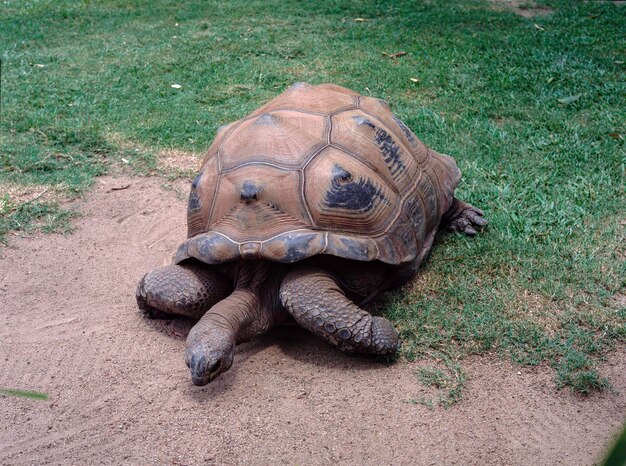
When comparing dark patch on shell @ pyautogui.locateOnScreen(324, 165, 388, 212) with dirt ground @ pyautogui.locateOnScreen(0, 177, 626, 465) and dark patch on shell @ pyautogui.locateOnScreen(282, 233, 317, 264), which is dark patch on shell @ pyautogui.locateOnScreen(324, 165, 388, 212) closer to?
dark patch on shell @ pyautogui.locateOnScreen(282, 233, 317, 264)

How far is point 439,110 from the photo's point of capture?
21.1 ft

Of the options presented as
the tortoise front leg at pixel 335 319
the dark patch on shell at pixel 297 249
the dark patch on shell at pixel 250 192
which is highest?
the dark patch on shell at pixel 250 192

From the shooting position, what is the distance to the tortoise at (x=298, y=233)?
337 cm

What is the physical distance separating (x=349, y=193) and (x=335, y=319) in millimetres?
665

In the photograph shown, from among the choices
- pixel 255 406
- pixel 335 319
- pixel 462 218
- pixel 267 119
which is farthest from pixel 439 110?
pixel 255 406

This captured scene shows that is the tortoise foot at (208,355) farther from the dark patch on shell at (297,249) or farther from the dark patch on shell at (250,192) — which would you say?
the dark patch on shell at (250,192)

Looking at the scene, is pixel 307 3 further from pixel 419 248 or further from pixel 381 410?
pixel 381 410

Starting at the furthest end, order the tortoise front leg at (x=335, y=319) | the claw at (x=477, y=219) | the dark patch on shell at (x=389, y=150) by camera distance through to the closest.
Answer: the claw at (x=477, y=219) < the dark patch on shell at (x=389, y=150) < the tortoise front leg at (x=335, y=319)

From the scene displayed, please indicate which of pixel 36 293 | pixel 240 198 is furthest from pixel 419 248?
pixel 36 293

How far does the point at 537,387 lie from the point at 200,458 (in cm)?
150

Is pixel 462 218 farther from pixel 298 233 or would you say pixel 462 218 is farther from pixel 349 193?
pixel 298 233

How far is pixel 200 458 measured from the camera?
291 centimetres

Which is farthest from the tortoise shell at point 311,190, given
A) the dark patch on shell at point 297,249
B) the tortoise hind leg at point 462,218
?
the tortoise hind leg at point 462,218

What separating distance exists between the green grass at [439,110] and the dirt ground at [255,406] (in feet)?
0.86
